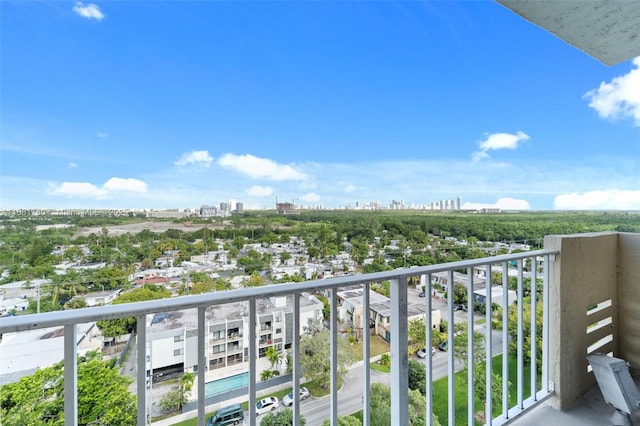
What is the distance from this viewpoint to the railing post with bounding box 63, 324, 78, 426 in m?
0.72

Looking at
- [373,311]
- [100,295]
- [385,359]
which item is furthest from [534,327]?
[100,295]

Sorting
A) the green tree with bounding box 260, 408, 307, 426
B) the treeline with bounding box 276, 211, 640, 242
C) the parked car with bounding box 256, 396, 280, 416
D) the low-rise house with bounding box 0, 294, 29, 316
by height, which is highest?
the treeline with bounding box 276, 211, 640, 242

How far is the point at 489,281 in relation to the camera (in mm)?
1506

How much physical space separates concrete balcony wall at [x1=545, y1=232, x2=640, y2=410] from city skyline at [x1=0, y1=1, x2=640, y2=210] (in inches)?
54.7

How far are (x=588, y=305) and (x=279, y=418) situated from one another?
7.00 ft

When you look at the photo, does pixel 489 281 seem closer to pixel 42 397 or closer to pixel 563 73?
pixel 42 397

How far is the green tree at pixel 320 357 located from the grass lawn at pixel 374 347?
0.02m

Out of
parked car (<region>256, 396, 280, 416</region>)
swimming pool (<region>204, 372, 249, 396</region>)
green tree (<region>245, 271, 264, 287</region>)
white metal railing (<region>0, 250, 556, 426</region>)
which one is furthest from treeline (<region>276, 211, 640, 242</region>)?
swimming pool (<region>204, 372, 249, 396</region>)

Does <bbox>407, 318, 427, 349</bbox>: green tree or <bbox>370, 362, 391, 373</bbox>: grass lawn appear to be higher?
<bbox>407, 318, 427, 349</bbox>: green tree

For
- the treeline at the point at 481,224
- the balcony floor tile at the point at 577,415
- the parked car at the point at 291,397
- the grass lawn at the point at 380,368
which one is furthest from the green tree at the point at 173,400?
the treeline at the point at 481,224

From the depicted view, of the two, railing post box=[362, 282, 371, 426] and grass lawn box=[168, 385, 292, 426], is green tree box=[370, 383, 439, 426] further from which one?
grass lawn box=[168, 385, 292, 426]

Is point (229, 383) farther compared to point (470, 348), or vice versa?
point (470, 348)

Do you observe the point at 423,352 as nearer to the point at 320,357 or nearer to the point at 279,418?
the point at 320,357

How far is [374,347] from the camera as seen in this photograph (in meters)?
1.25
